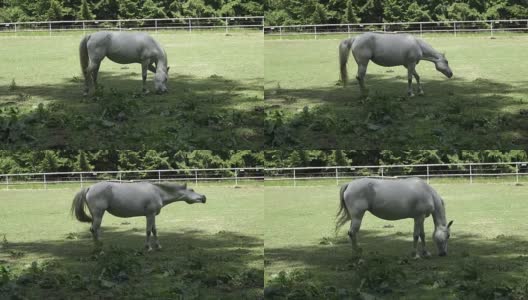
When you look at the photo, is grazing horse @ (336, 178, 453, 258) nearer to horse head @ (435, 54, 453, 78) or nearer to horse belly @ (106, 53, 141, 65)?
horse head @ (435, 54, 453, 78)

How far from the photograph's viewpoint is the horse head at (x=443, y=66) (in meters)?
13.2

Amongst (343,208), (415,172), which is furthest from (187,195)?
(415,172)

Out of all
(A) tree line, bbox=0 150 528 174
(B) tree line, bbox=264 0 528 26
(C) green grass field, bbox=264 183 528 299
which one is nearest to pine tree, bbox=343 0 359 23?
(B) tree line, bbox=264 0 528 26

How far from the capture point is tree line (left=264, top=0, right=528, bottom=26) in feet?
46.7

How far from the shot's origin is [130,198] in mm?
12844

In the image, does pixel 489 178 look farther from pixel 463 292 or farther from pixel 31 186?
pixel 31 186

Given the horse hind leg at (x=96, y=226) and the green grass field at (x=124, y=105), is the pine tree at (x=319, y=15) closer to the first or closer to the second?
the green grass field at (x=124, y=105)

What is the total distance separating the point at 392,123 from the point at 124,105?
3.56m

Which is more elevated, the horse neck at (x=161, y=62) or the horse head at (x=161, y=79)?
the horse neck at (x=161, y=62)

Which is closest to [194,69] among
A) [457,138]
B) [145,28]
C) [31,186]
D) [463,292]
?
[145,28]

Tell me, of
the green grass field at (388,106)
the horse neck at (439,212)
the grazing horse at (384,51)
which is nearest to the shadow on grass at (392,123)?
the green grass field at (388,106)

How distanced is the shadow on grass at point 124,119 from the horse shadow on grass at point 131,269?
155 centimetres

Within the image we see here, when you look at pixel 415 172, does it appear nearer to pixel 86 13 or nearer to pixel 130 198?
pixel 130 198

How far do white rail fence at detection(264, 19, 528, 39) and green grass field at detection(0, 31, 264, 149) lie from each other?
893mm
